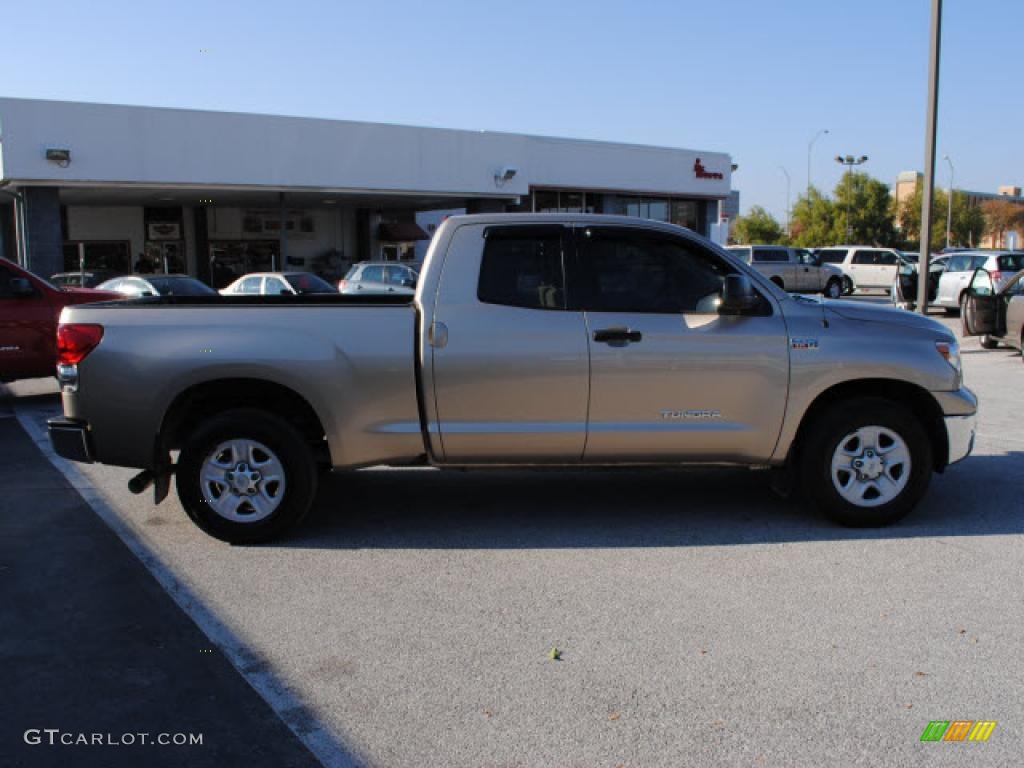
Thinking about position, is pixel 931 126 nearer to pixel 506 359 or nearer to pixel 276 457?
pixel 506 359

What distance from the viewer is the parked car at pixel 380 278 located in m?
23.8

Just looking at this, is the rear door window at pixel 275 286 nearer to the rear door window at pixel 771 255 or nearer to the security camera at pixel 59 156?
the security camera at pixel 59 156

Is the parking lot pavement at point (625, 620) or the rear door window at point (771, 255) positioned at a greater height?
the rear door window at point (771, 255)

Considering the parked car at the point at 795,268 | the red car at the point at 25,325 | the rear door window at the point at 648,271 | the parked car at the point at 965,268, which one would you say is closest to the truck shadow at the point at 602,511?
the rear door window at the point at 648,271

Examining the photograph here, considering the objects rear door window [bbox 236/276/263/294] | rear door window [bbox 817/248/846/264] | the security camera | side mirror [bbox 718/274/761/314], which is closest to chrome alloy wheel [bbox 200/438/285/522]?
side mirror [bbox 718/274/761/314]

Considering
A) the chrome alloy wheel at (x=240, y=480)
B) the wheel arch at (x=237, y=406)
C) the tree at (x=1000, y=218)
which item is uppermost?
the tree at (x=1000, y=218)

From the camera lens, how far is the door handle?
5.86 m

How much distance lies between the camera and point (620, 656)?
13.8 ft

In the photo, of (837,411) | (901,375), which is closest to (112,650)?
(837,411)

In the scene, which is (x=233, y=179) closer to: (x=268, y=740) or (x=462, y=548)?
(x=462, y=548)

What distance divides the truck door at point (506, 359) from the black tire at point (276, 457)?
0.90m

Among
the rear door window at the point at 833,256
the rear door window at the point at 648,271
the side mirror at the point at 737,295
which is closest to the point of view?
the side mirror at the point at 737,295

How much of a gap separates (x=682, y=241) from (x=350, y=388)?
7.56ft

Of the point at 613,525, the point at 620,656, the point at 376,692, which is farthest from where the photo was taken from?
the point at 613,525
